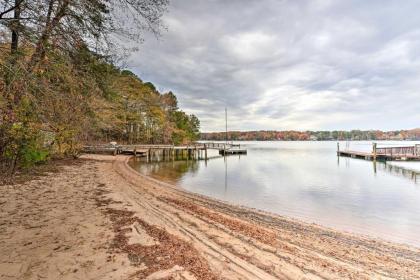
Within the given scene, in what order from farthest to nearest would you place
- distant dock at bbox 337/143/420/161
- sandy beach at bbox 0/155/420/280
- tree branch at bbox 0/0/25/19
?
distant dock at bbox 337/143/420/161 < sandy beach at bbox 0/155/420/280 < tree branch at bbox 0/0/25/19

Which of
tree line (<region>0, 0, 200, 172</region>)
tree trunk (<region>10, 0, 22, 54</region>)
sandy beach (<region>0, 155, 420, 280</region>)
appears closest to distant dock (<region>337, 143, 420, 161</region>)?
sandy beach (<region>0, 155, 420, 280</region>)

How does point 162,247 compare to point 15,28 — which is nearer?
point 15,28

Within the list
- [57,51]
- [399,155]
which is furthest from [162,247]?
[399,155]

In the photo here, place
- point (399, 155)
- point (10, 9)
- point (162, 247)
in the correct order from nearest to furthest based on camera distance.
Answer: point (10, 9) → point (162, 247) → point (399, 155)

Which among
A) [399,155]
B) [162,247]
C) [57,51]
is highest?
[57,51]

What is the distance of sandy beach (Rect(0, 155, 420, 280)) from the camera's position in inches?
146

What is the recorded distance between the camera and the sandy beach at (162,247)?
3713 mm

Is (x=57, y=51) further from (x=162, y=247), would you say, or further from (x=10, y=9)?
(x=162, y=247)

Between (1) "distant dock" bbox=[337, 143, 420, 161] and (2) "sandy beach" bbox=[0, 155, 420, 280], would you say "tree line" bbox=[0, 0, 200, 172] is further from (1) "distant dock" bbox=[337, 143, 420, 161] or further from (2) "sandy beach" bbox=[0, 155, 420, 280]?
(1) "distant dock" bbox=[337, 143, 420, 161]

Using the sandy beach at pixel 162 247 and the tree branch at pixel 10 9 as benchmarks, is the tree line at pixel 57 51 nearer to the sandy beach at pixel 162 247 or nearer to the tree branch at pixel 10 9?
the tree branch at pixel 10 9

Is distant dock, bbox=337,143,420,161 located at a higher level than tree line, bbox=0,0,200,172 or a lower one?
lower

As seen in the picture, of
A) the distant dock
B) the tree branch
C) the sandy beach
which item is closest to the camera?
the tree branch

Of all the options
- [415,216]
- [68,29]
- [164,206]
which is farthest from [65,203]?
[415,216]

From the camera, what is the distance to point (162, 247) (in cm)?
449
